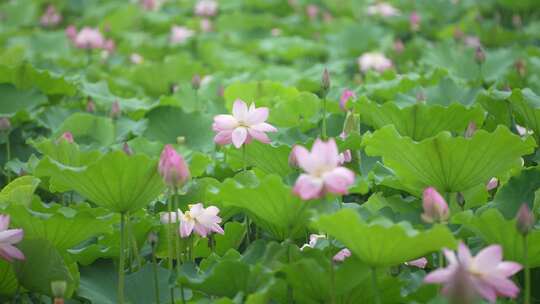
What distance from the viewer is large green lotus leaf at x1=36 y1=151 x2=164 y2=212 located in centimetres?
142

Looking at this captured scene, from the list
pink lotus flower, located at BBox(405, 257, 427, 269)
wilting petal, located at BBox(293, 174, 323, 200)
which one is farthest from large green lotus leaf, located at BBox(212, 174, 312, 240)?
pink lotus flower, located at BBox(405, 257, 427, 269)

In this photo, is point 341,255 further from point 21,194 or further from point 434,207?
point 21,194

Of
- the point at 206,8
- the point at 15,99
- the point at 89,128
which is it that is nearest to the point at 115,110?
the point at 89,128

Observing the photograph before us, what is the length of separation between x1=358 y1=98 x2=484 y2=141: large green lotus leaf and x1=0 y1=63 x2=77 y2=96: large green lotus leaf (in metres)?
1.01

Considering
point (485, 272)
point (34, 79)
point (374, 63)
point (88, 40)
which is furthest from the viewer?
point (88, 40)

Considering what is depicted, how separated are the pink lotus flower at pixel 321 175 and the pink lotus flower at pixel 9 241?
519 mm

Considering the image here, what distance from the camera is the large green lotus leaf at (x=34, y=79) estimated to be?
2406 millimetres

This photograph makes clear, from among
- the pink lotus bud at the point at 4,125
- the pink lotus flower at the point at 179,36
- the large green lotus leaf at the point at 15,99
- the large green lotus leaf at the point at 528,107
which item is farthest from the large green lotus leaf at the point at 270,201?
the pink lotus flower at the point at 179,36

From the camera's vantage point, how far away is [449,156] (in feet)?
4.90

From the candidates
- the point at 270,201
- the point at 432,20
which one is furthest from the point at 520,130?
the point at 432,20

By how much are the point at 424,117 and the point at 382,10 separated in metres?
2.87

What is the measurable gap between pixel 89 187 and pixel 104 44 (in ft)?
8.55

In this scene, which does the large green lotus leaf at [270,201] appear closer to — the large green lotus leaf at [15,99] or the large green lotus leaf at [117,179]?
the large green lotus leaf at [117,179]

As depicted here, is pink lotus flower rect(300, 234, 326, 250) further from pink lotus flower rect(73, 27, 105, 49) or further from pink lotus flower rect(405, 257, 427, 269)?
pink lotus flower rect(73, 27, 105, 49)
